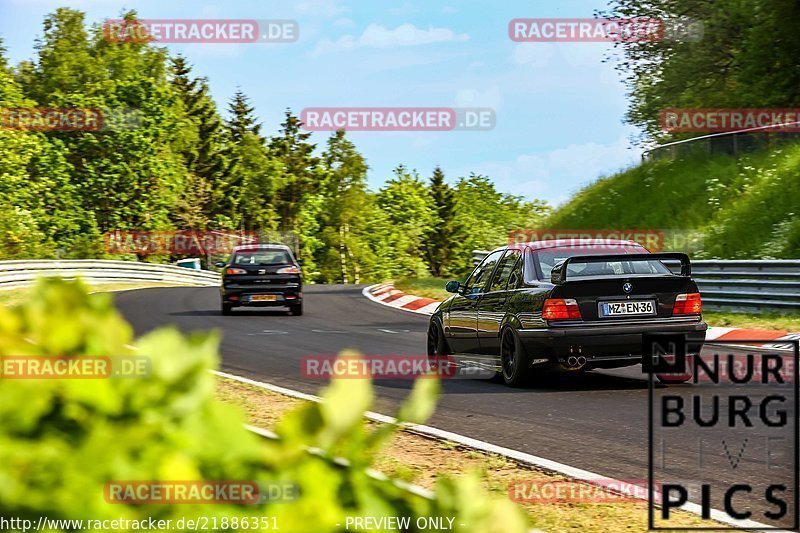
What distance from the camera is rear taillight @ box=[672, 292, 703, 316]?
11078 mm

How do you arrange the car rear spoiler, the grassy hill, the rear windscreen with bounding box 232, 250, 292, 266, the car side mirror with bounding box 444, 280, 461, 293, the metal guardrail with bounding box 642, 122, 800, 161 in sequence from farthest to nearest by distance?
the metal guardrail with bounding box 642, 122, 800, 161 → the grassy hill → the rear windscreen with bounding box 232, 250, 292, 266 → the car side mirror with bounding box 444, 280, 461, 293 → the car rear spoiler

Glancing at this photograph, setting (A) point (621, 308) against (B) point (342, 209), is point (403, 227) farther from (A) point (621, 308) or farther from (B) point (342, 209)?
(A) point (621, 308)

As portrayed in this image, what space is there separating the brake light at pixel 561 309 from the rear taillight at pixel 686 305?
37.7 inches

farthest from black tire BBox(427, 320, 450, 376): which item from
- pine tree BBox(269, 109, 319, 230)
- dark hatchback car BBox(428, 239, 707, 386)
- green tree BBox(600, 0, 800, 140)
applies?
pine tree BBox(269, 109, 319, 230)

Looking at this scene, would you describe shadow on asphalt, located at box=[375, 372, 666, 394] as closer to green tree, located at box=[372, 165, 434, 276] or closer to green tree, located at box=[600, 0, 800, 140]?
green tree, located at box=[600, 0, 800, 140]

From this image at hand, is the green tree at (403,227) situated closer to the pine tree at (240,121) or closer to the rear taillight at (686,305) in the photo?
the pine tree at (240,121)

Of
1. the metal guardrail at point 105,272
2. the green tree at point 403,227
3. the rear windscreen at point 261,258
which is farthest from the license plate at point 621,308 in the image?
the green tree at point 403,227

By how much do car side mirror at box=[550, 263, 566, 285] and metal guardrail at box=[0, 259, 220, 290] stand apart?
64.2 ft

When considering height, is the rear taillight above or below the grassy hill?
below

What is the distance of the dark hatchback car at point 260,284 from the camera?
25359mm

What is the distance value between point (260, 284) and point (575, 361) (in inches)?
606

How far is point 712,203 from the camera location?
31.2m

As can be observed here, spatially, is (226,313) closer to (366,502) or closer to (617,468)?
(617,468)

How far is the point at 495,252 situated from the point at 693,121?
89.4ft
